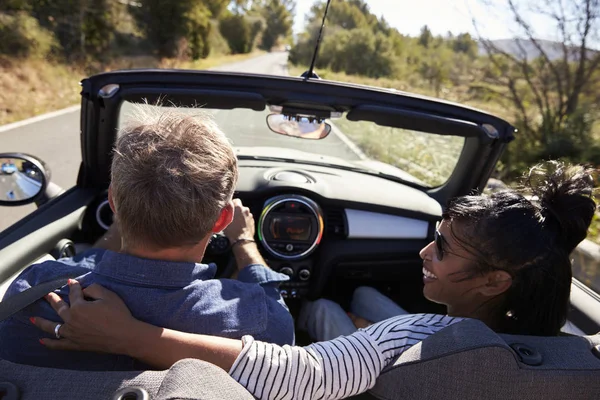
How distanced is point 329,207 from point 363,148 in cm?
73

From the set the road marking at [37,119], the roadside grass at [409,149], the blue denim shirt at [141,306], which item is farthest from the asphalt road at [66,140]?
the blue denim shirt at [141,306]

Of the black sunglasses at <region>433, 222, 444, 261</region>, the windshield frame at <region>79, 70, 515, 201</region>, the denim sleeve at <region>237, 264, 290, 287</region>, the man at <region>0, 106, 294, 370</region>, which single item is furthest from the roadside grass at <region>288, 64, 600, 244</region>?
the man at <region>0, 106, 294, 370</region>

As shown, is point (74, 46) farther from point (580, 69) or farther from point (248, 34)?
point (248, 34)

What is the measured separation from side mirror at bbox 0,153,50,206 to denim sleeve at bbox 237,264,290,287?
1435mm

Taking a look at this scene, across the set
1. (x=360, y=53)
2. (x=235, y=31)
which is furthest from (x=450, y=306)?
(x=235, y=31)

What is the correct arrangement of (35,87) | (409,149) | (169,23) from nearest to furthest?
(409,149), (35,87), (169,23)

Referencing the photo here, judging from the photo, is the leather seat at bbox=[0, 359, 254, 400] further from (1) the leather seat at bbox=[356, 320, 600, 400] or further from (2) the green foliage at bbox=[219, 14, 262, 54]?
(2) the green foliage at bbox=[219, 14, 262, 54]

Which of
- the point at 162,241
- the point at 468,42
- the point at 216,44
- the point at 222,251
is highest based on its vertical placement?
the point at 468,42

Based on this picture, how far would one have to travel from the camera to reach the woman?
126cm

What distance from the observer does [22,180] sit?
258 cm

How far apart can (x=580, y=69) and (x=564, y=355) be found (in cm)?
1052

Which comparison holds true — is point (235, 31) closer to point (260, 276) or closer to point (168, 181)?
point (260, 276)

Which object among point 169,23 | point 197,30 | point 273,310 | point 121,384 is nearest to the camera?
point 121,384

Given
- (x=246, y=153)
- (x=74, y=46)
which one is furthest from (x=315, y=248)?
(x=74, y=46)
